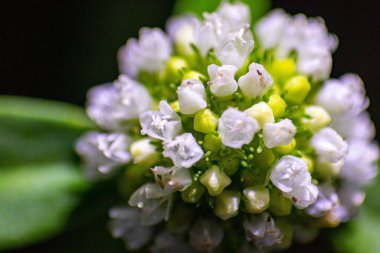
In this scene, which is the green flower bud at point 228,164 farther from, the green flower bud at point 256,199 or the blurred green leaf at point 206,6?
the blurred green leaf at point 206,6

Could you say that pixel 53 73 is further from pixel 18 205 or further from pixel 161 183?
pixel 161 183

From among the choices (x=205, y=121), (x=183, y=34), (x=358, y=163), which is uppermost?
(x=183, y=34)

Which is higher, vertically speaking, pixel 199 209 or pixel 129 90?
pixel 129 90

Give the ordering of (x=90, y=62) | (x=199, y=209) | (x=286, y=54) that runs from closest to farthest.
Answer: (x=199, y=209) → (x=286, y=54) → (x=90, y=62)

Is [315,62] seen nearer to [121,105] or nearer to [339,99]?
[339,99]

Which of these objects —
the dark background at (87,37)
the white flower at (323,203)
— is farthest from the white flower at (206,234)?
the dark background at (87,37)

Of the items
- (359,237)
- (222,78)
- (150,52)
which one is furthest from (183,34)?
(359,237)

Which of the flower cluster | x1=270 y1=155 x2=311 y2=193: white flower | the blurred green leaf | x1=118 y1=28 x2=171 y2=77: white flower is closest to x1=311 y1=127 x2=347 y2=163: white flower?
the flower cluster

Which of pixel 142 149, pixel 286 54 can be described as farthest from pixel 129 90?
pixel 286 54
